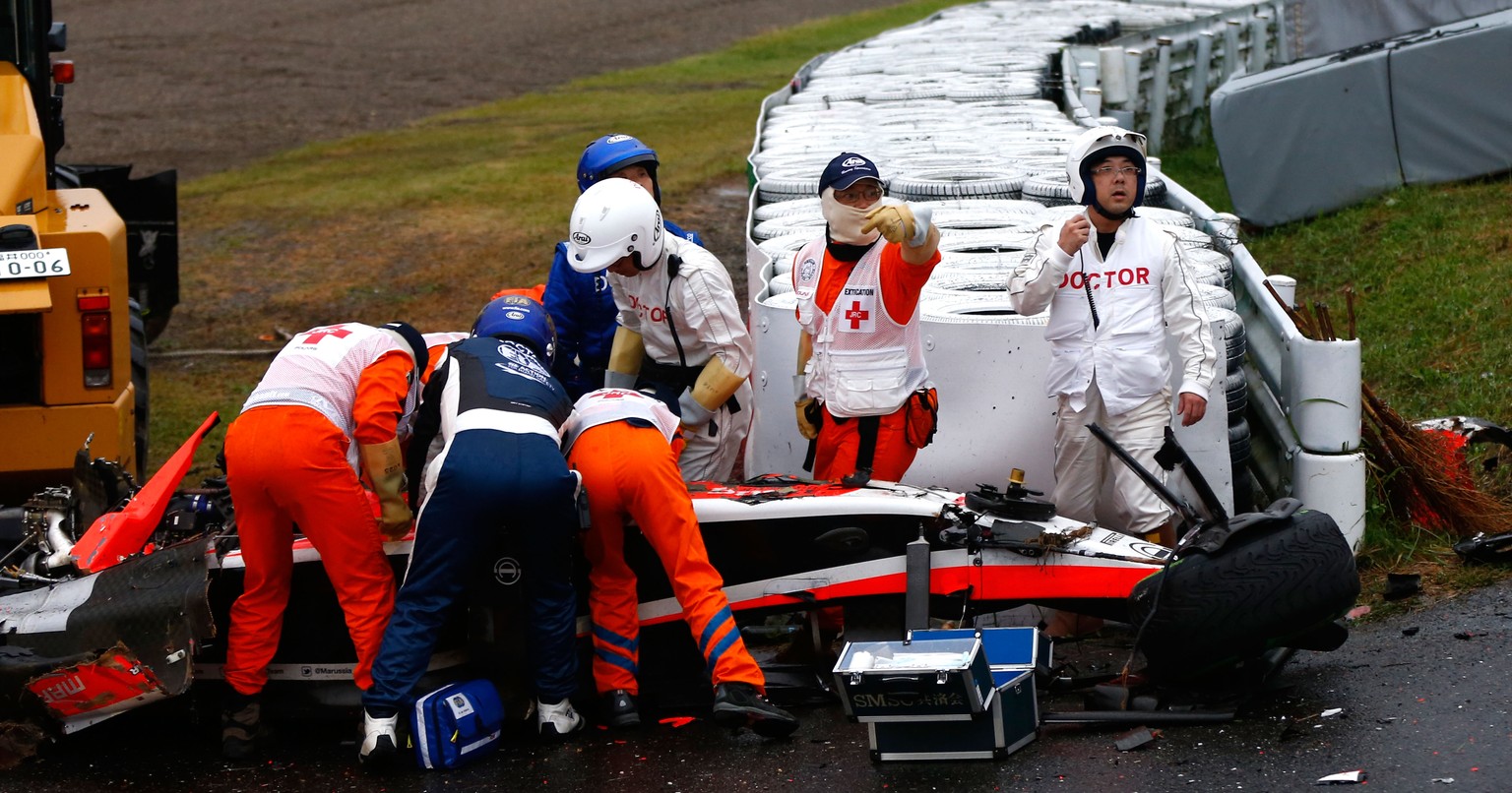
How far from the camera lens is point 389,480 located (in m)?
5.61

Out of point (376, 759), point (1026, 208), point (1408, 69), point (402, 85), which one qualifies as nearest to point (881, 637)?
point (376, 759)

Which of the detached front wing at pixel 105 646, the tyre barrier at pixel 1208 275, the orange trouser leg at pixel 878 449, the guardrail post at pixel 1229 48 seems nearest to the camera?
the detached front wing at pixel 105 646

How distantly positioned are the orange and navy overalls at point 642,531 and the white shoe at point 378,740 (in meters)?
0.77

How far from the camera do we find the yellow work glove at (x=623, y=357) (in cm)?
667

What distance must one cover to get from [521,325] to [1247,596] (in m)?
2.79

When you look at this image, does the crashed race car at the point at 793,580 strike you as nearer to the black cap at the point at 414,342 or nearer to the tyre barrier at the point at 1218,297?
the black cap at the point at 414,342

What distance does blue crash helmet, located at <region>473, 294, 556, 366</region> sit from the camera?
6020 millimetres

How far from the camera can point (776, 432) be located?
706cm

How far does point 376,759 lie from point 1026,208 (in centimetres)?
456

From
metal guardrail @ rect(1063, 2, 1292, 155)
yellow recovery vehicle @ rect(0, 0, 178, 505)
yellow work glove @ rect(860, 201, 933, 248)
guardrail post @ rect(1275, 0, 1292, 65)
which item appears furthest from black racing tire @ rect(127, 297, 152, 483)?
guardrail post @ rect(1275, 0, 1292, 65)

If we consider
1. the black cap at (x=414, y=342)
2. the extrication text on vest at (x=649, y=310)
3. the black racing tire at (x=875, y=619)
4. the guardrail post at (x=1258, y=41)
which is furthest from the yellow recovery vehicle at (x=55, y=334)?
the guardrail post at (x=1258, y=41)

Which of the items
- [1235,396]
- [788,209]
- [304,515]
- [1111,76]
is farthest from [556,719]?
[1111,76]

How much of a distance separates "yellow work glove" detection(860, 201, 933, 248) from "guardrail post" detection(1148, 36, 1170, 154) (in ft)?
34.9

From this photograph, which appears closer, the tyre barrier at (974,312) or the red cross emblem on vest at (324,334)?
the red cross emblem on vest at (324,334)
